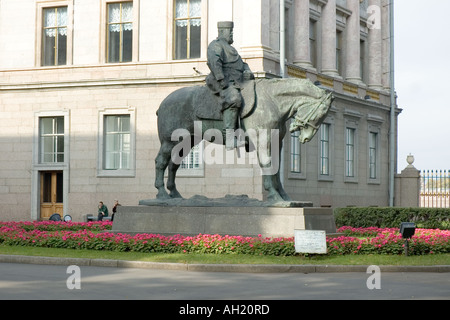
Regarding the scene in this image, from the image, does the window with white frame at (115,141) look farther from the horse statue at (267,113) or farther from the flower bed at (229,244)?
the horse statue at (267,113)

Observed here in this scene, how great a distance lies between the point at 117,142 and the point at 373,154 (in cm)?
1625

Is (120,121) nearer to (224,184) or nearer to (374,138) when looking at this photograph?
(224,184)

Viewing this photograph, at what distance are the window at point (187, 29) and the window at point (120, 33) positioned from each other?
2388 millimetres

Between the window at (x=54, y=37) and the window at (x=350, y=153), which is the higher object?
the window at (x=54, y=37)

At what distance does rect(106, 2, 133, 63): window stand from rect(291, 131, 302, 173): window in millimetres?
8407

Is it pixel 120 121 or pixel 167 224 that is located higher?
pixel 120 121

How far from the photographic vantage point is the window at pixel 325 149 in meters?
43.5

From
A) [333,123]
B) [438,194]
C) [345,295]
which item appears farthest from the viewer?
[438,194]

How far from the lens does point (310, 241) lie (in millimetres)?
18609

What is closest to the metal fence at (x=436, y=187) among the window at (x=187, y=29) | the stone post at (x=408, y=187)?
the stone post at (x=408, y=187)

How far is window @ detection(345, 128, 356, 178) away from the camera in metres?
46.1
